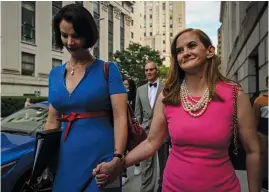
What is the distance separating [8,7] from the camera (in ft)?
86.2

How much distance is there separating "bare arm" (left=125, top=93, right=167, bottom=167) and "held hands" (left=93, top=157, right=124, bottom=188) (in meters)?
0.11

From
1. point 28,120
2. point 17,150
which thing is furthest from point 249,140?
point 28,120

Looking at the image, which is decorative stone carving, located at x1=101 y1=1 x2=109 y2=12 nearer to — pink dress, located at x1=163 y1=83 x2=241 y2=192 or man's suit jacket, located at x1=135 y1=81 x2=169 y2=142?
man's suit jacket, located at x1=135 y1=81 x2=169 y2=142

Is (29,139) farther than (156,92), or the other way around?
(156,92)

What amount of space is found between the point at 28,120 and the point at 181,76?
3.62m

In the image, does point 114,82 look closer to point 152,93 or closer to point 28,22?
point 152,93

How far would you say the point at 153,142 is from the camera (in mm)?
1994

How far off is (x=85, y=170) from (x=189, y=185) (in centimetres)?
63

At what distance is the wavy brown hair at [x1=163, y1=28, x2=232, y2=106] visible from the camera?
184cm

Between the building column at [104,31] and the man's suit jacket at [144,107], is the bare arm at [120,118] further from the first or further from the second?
the building column at [104,31]

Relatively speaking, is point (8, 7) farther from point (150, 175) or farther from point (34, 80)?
point (150, 175)

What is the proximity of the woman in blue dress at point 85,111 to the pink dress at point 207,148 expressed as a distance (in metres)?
0.39

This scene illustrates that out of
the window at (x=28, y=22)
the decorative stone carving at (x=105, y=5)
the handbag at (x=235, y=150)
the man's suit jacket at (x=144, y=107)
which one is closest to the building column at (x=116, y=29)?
the decorative stone carving at (x=105, y=5)

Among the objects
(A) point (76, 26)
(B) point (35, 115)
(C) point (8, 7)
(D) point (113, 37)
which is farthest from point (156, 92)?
(D) point (113, 37)
